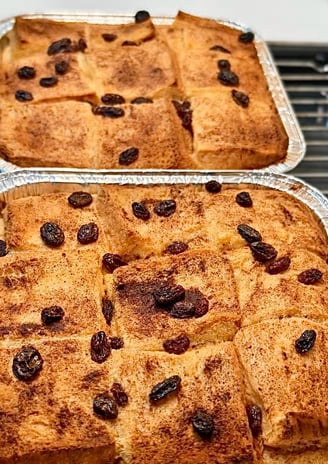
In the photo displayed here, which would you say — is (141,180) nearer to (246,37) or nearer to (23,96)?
(23,96)

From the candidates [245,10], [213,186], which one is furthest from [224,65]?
[245,10]

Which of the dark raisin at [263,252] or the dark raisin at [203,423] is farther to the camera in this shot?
the dark raisin at [263,252]

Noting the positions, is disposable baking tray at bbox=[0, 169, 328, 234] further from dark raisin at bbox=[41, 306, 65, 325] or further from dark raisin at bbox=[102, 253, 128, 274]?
dark raisin at bbox=[41, 306, 65, 325]

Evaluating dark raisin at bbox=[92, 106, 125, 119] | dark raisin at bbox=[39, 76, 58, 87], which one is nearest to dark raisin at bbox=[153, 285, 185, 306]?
dark raisin at bbox=[92, 106, 125, 119]

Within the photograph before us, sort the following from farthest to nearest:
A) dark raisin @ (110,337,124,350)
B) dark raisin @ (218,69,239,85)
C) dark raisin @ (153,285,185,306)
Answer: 1. dark raisin @ (218,69,239,85)
2. dark raisin @ (153,285,185,306)
3. dark raisin @ (110,337,124,350)

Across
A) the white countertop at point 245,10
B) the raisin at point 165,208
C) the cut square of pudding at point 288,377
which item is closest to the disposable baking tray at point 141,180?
the raisin at point 165,208

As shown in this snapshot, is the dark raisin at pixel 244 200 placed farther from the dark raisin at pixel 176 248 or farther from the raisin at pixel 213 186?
the dark raisin at pixel 176 248

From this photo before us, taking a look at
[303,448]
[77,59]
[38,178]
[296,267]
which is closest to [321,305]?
[296,267]
